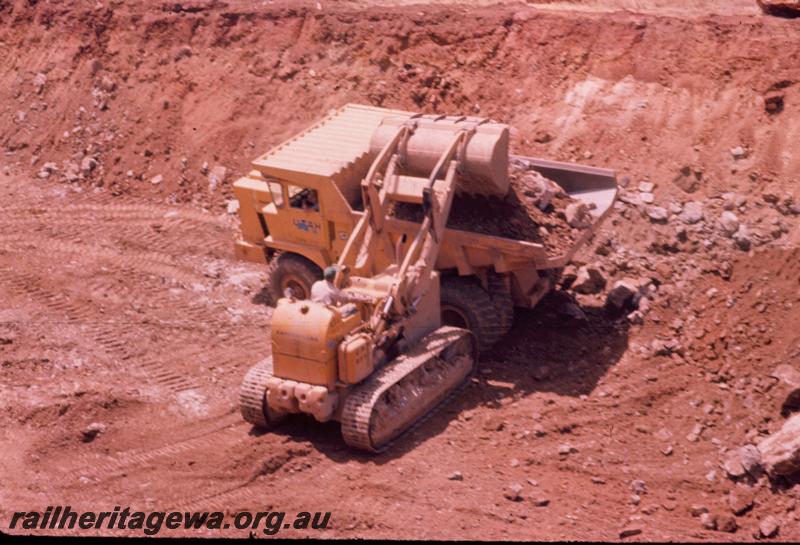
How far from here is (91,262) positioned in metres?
16.9

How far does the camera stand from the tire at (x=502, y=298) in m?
13.8

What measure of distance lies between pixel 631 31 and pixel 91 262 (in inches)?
340

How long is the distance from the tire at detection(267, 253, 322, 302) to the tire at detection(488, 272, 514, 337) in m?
2.21

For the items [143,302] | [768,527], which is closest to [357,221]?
[143,302]

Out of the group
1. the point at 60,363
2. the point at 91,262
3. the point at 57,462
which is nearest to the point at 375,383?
the point at 57,462

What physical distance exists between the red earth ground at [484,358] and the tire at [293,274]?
50 cm

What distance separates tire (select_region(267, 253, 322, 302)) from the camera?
14.7 metres

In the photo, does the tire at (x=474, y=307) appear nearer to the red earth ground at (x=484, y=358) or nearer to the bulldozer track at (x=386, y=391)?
the red earth ground at (x=484, y=358)

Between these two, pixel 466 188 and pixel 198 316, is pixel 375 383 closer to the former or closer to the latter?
pixel 466 188

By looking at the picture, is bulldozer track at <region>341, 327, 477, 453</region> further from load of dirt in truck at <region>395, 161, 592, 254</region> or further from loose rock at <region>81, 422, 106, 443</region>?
loose rock at <region>81, 422, 106, 443</region>

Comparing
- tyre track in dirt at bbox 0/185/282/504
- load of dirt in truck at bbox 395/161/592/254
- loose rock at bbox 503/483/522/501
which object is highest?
load of dirt in truck at bbox 395/161/592/254

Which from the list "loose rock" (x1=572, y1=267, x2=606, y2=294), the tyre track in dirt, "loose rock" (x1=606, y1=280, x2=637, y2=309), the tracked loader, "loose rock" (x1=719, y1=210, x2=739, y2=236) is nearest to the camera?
the tracked loader

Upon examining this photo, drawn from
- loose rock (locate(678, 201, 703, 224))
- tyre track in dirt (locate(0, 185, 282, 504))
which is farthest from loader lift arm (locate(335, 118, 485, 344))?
loose rock (locate(678, 201, 703, 224))

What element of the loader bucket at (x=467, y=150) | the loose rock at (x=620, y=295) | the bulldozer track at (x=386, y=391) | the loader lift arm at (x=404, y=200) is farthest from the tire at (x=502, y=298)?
the loose rock at (x=620, y=295)
